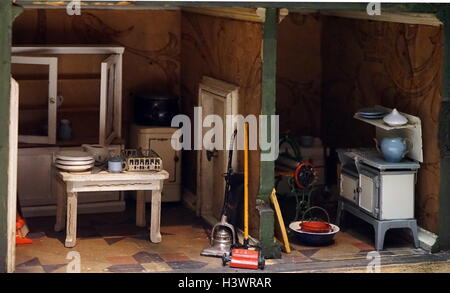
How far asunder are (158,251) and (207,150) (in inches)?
70.2

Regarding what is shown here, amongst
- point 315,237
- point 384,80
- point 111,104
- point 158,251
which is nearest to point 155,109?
point 111,104

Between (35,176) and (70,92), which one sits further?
(70,92)

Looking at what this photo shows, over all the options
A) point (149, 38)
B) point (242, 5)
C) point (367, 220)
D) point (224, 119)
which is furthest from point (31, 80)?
point (367, 220)

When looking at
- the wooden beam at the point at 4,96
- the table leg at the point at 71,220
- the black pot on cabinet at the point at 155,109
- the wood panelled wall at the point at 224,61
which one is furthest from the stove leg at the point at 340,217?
the wooden beam at the point at 4,96

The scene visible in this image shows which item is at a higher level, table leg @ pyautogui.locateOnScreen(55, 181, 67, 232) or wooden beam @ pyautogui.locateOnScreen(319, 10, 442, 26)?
wooden beam @ pyautogui.locateOnScreen(319, 10, 442, 26)

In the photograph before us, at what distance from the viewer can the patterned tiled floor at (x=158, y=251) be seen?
31.6 feet

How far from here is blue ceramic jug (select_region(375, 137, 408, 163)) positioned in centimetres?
1034

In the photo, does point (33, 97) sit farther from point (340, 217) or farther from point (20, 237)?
point (340, 217)

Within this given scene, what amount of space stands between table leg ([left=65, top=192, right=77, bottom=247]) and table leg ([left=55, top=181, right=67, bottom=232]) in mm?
595

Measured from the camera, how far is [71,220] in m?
10.3

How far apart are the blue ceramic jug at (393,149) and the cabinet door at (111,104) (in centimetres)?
338

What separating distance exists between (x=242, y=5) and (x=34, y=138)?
364cm

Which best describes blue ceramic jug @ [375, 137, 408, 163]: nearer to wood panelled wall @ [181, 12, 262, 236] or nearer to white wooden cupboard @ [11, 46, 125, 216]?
wood panelled wall @ [181, 12, 262, 236]
